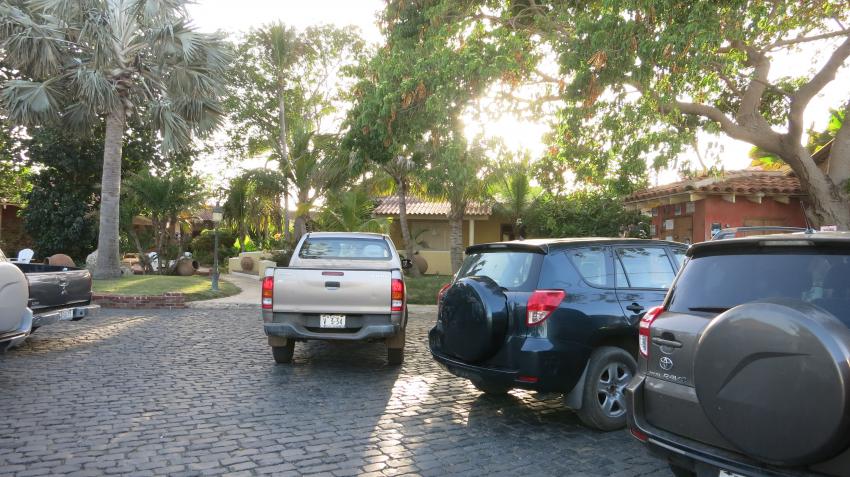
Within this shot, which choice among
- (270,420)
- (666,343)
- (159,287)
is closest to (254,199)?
(159,287)

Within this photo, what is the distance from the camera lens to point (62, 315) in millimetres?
8000

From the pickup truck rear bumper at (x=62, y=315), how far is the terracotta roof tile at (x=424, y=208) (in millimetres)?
18039

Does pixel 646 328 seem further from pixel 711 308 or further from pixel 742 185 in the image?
pixel 742 185

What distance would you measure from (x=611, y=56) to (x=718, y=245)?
801 cm

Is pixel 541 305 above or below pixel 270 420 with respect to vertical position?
above

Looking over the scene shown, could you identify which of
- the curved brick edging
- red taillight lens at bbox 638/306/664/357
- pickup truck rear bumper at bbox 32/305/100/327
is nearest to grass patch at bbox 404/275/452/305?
the curved brick edging

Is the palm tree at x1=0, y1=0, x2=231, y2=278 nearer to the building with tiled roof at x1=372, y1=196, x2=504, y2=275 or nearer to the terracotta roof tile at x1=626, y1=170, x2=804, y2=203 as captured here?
the building with tiled roof at x1=372, y1=196, x2=504, y2=275

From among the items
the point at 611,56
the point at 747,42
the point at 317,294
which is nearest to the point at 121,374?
the point at 317,294

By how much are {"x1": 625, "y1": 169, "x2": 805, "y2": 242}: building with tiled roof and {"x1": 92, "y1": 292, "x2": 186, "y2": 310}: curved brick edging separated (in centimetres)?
1283

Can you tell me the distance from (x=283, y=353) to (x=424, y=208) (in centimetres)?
2076

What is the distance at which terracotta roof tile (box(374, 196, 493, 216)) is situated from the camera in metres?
26.2

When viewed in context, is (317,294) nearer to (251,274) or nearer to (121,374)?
(121,374)

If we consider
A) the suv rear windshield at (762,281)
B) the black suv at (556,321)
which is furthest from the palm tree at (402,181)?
the suv rear windshield at (762,281)

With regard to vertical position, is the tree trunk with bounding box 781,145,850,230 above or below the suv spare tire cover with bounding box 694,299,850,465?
above
